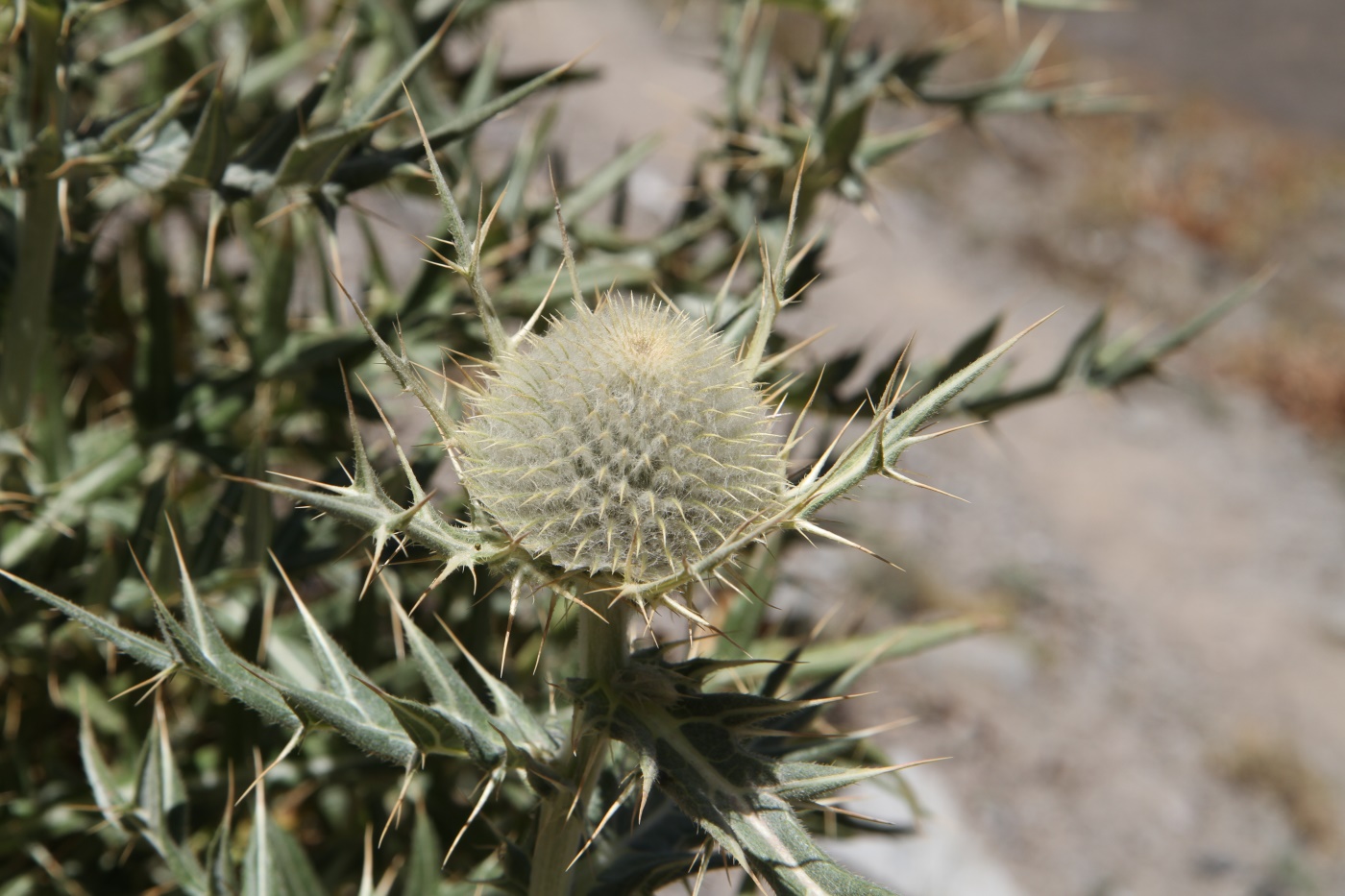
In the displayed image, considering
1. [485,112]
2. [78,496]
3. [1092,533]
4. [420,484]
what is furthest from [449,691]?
[1092,533]

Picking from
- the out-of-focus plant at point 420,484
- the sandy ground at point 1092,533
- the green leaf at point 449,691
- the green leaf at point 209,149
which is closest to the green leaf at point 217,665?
the out-of-focus plant at point 420,484

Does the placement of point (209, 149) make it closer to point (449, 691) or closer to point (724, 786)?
point (449, 691)

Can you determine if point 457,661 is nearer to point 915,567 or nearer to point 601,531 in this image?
point 601,531

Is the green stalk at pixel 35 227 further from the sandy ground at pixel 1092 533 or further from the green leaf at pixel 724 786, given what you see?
the sandy ground at pixel 1092 533

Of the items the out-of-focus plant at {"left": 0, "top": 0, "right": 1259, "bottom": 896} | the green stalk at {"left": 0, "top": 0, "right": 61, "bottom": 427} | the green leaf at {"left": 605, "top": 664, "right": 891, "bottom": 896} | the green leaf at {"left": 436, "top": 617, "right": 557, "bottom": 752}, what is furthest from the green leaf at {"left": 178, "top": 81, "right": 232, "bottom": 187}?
the green leaf at {"left": 605, "top": 664, "right": 891, "bottom": 896}

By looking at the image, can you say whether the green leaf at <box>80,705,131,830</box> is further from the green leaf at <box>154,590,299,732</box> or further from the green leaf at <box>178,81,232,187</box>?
the green leaf at <box>178,81,232,187</box>

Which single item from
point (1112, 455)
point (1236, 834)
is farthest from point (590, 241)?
point (1112, 455)

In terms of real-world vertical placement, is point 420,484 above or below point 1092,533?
above
